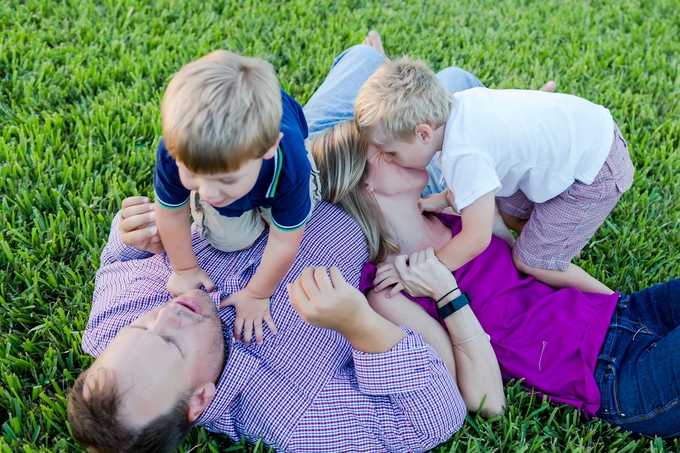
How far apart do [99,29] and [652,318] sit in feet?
13.1

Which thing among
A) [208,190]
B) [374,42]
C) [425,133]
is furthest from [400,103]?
[374,42]

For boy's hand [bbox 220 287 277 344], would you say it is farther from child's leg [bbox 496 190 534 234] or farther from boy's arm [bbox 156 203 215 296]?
child's leg [bbox 496 190 534 234]

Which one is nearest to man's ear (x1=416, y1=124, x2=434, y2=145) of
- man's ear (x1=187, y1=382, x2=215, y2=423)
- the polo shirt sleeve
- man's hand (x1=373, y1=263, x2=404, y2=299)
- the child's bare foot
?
man's hand (x1=373, y1=263, x2=404, y2=299)

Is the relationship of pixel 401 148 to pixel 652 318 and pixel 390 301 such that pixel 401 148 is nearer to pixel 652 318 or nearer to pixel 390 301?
pixel 390 301

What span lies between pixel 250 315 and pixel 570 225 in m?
1.59

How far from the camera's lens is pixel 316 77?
4074mm

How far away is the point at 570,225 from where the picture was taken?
2814mm

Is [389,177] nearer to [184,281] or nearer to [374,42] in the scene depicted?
[184,281]

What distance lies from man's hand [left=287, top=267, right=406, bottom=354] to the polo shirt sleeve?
532 mm

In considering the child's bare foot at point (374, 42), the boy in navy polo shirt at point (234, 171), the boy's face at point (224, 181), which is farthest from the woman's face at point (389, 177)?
the child's bare foot at point (374, 42)

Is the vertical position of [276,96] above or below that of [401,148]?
above

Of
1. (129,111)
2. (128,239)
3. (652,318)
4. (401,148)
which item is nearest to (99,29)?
(129,111)

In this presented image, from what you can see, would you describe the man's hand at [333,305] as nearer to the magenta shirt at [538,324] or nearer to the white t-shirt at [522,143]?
the magenta shirt at [538,324]

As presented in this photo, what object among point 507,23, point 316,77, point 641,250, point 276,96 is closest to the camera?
point 276,96
